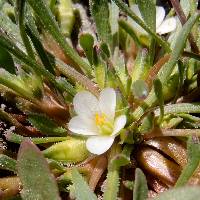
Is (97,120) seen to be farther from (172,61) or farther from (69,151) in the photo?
(172,61)

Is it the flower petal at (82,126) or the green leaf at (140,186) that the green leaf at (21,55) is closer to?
the flower petal at (82,126)

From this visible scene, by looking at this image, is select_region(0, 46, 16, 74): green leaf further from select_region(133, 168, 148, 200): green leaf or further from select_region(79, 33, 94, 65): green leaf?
select_region(133, 168, 148, 200): green leaf

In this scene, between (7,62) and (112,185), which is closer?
(112,185)

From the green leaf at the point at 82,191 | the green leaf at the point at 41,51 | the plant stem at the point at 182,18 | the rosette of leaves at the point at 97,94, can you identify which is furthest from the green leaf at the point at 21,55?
the plant stem at the point at 182,18

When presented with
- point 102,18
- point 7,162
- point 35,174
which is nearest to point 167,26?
point 102,18

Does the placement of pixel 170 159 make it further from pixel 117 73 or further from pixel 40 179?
pixel 40 179
